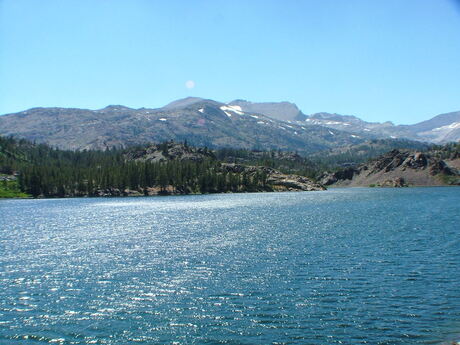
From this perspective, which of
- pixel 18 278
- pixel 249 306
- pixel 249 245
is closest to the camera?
pixel 249 306

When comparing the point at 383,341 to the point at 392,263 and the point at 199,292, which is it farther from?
the point at 392,263

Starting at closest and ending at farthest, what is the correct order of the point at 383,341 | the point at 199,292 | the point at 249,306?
the point at 383,341
the point at 249,306
the point at 199,292

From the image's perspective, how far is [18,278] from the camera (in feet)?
185

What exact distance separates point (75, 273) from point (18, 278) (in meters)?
7.69

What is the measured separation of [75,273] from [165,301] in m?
21.0

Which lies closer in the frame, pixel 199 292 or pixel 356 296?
pixel 356 296

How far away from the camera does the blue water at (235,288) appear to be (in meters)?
36.8

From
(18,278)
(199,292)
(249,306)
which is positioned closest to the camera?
(249,306)

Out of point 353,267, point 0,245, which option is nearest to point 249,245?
point 353,267

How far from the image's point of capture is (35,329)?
3838 cm

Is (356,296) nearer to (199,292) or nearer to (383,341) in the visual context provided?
(383,341)

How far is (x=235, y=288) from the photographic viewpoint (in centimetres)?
4959

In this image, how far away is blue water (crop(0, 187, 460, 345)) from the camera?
36.8 m

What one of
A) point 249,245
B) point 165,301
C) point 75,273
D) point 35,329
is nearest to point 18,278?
point 75,273
